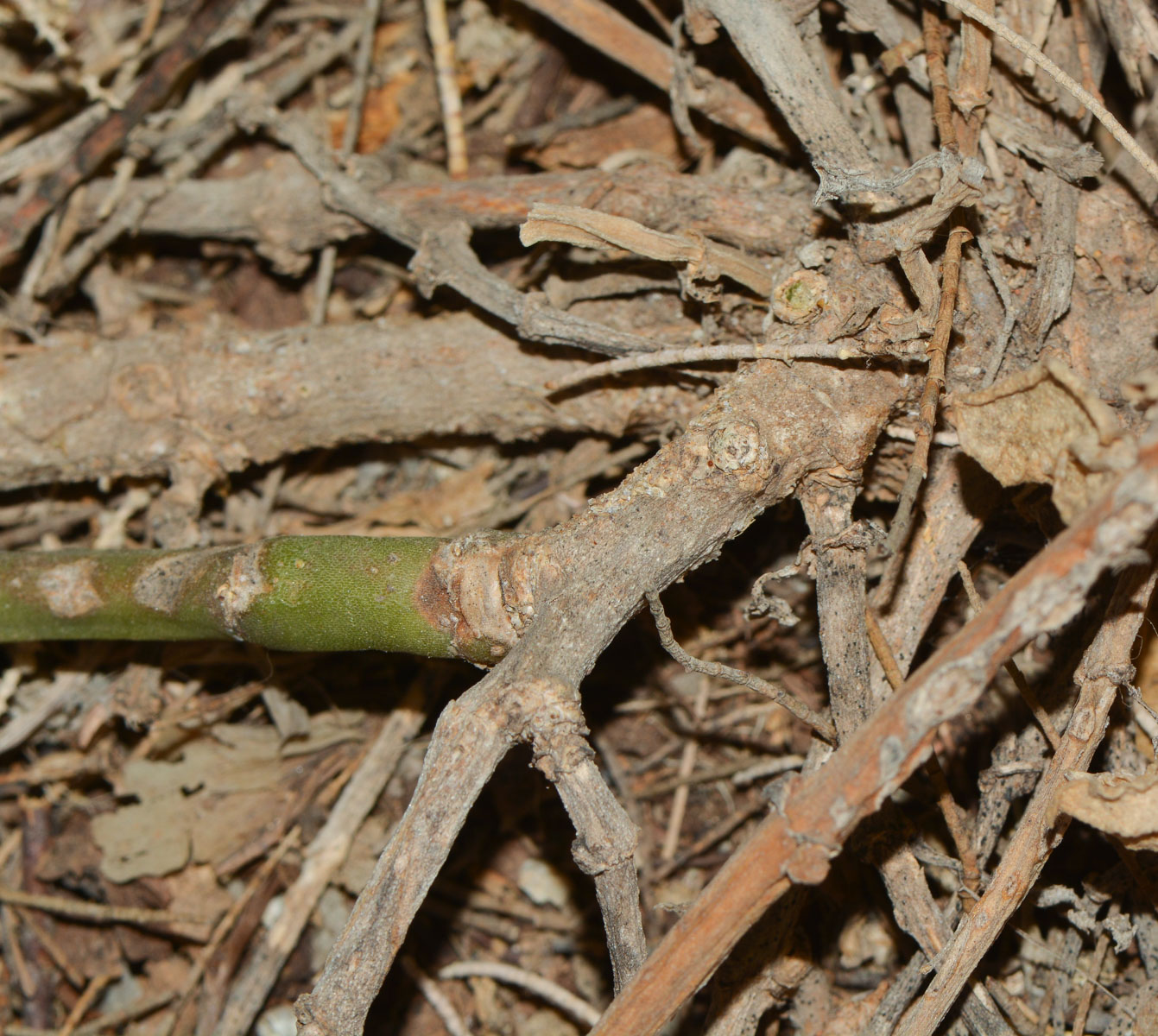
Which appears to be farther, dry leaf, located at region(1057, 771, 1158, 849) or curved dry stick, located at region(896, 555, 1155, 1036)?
curved dry stick, located at region(896, 555, 1155, 1036)

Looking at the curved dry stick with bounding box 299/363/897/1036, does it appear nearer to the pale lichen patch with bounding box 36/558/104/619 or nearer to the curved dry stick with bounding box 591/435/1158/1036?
the curved dry stick with bounding box 591/435/1158/1036

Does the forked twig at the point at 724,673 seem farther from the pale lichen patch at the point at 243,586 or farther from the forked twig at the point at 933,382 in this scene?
the pale lichen patch at the point at 243,586

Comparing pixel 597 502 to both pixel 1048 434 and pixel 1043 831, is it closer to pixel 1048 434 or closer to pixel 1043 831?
pixel 1048 434

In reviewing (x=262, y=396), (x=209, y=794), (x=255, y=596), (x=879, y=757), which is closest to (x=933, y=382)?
(x=879, y=757)

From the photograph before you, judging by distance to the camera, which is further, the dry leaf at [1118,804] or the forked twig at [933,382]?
the forked twig at [933,382]

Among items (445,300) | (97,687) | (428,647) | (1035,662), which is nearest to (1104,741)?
(1035,662)

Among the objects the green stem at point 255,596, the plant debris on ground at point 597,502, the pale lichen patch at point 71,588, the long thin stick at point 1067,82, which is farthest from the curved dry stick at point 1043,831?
the pale lichen patch at point 71,588

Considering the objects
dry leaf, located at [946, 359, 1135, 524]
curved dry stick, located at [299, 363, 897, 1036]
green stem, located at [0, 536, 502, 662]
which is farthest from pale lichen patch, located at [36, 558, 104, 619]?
dry leaf, located at [946, 359, 1135, 524]
